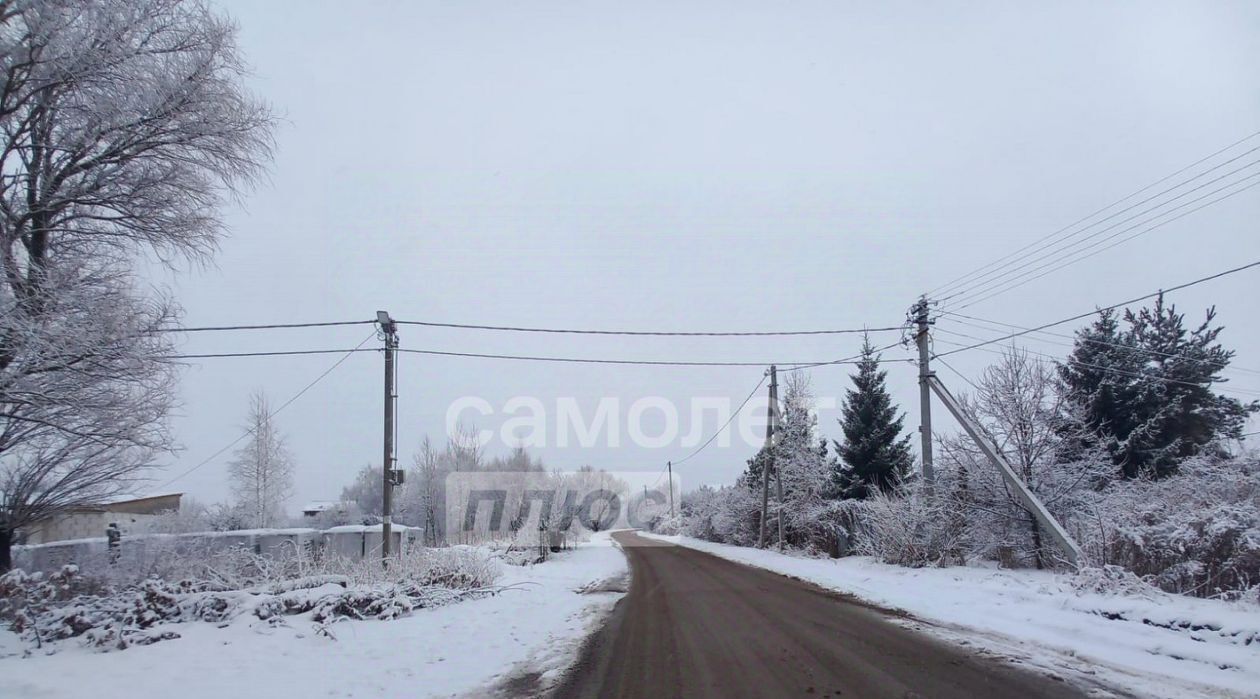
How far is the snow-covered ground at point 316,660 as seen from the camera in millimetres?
6992

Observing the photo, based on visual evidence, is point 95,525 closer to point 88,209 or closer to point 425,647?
point 88,209

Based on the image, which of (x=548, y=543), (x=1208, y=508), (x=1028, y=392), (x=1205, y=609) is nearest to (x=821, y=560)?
(x=1028, y=392)

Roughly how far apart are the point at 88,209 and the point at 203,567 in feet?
20.0

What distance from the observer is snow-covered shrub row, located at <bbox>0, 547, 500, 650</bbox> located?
28.8 feet

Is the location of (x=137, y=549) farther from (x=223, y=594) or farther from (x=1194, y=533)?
(x=1194, y=533)

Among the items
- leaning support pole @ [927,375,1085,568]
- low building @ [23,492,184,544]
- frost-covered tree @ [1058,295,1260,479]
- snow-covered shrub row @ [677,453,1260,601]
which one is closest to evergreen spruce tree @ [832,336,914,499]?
snow-covered shrub row @ [677,453,1260,601]

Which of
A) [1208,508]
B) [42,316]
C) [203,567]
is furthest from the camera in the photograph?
[203,567]

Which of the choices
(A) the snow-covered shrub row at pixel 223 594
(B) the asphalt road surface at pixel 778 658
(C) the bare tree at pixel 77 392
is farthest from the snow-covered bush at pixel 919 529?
(C) the bare tree at pixel 77 392

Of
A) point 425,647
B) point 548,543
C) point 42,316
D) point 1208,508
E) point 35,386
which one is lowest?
point 548,543

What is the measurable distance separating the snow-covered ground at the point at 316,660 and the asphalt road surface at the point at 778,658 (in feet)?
2.71

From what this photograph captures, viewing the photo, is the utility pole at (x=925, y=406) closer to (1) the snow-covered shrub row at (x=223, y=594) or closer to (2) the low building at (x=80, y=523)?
(1) the snow-covered shrub row at (x=223, y=594)

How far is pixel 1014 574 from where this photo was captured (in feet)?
50.3

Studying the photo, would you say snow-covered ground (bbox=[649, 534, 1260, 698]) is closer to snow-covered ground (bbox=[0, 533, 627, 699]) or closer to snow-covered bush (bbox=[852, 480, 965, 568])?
snow-covered bush (bbox=[852, 480, 965, 568])

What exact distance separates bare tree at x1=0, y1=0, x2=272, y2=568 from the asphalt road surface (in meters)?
6.53
